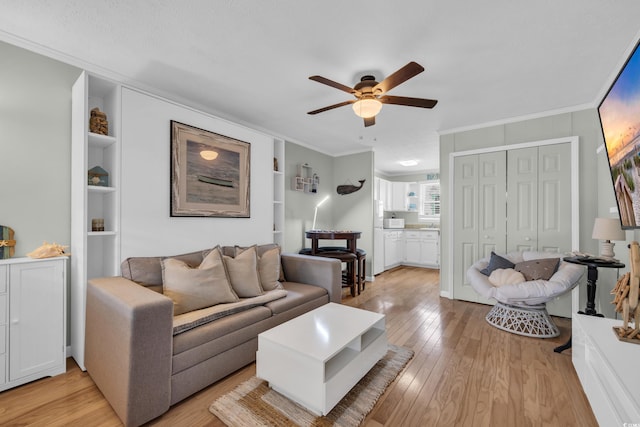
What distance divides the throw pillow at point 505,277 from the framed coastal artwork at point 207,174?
9.21 feet

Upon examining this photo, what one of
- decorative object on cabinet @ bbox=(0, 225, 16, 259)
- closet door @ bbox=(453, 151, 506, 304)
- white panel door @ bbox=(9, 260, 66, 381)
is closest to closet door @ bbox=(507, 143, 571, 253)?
closet door @ bbox=(453, 151, 506, 304)

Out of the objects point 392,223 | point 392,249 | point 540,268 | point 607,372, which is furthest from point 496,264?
point 392,223

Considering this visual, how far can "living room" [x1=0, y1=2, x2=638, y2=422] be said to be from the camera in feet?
6.40

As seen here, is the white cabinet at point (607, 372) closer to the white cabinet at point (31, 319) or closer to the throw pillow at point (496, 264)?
the throw pillow at point (496, 264)

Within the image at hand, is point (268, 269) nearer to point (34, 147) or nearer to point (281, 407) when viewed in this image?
point (281, 407)

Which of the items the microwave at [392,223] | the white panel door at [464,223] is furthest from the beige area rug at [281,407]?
the microwave at [392,223]

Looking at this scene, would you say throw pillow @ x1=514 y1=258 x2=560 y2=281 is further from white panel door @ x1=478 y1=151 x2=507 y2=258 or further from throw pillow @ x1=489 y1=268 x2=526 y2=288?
white panel door @ x1=478 y1=151 x2=507 y2=258

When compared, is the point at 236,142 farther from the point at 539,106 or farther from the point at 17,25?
the point at 539,106

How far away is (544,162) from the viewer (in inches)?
126

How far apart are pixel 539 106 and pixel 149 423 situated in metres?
4.41

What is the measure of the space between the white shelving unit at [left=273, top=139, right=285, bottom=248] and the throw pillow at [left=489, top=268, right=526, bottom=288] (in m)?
2.50

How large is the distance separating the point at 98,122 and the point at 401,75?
2.34 metres

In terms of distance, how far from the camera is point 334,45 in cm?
196

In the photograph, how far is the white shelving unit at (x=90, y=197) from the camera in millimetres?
1971
